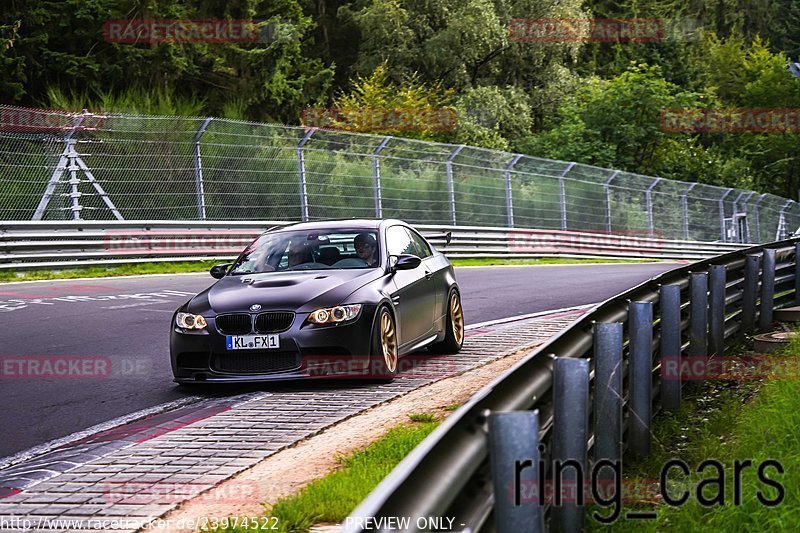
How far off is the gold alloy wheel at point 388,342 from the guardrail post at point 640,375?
3.12 metres

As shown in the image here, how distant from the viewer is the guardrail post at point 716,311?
949 cm

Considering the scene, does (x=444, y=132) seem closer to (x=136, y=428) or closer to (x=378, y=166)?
(x=378, y=166)

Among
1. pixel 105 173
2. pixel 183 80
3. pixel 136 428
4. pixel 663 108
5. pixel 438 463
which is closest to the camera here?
pixel 438 463

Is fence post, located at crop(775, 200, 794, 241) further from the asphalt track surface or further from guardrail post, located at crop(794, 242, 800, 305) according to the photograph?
guardrail post, located at crop(794, 242, 800, 305)

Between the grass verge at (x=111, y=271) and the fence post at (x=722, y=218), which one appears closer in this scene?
the grass verge at (x=111, y=271)

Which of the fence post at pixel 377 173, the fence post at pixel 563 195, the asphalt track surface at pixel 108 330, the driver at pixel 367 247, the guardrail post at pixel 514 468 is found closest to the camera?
the guardrail post at pixel 514 468

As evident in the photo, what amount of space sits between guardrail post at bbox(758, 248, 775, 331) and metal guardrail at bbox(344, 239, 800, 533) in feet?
8.19

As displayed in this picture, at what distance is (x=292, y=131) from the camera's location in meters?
26.6

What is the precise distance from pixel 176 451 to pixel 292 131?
785 inches

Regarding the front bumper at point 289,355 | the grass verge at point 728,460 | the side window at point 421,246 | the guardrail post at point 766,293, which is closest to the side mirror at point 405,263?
the front bumper at point 289,355

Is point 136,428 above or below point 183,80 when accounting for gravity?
below

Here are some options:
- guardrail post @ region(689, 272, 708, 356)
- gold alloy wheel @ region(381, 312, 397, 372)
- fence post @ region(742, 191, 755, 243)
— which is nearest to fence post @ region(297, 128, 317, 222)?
gold alloy wheel @ region(381, 312, 397, 372)

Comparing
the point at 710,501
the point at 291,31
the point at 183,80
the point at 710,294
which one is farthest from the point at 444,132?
the point at 710,501

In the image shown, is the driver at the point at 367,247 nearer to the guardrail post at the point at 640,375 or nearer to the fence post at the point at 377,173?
the guardrail post at the point at 640,375
